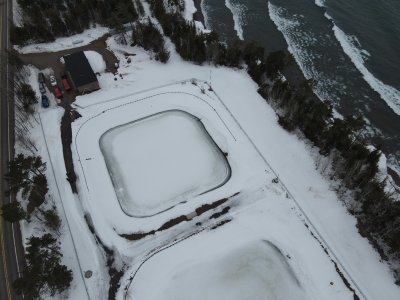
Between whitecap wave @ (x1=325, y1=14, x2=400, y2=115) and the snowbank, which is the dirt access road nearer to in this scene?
the snowbank

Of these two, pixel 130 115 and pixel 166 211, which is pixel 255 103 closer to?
pixel 130 115

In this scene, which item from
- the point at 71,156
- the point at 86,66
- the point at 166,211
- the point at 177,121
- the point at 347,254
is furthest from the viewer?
the point at 86,66

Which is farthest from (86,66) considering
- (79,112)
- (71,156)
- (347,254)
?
(347,254)

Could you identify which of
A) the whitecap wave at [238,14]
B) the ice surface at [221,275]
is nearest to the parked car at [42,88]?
the ice surface at [221,275]

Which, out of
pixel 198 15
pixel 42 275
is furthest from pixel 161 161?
pixel 198 15

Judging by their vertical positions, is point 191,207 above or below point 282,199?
above

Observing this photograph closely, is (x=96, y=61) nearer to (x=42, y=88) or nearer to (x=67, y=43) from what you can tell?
(x=42, y=88)

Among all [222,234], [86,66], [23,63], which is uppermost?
[23,63]
